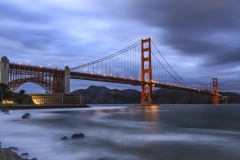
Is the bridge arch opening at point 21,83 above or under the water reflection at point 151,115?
above

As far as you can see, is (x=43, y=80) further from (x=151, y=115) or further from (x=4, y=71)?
(x=151, y=115)

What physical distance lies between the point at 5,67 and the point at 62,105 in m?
17.2

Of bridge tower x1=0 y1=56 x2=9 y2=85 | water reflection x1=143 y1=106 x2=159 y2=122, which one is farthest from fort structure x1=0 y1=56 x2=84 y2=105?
water reflection x1=143 y1=106 x2=159 y2=122

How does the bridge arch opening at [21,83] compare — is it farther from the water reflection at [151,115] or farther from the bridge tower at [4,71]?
the water reflection at [151,115]

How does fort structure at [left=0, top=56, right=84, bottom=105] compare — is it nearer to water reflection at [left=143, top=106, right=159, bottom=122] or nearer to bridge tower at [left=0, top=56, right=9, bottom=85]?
bridge tower at [left=0, top=56, right=9, bottom=85]

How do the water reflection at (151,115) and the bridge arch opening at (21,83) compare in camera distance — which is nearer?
the water reflection at (151,115)

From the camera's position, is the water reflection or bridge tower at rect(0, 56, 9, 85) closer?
the water reflection

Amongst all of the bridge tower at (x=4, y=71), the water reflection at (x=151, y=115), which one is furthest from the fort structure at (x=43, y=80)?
the water reflection at (x=151, y=115)

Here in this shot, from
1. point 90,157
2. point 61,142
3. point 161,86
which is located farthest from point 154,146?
point 161,86

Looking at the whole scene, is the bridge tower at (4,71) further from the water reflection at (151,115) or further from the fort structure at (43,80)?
the water reflection at (151,115)

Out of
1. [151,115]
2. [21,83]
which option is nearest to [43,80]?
[21,83]

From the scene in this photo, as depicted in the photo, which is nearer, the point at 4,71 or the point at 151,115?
the point at 151,115

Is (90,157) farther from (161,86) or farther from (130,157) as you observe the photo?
(161,86)

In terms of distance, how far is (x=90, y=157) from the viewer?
9.73m
